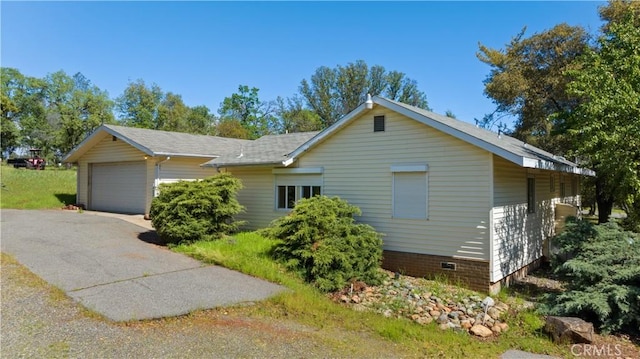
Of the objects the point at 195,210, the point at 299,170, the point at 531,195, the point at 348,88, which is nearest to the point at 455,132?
the point at 531,195

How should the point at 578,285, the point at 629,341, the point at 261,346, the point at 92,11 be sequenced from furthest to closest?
the point at 92,11 < the point at 578,285 < the point at 629,341 < the point at 261,346

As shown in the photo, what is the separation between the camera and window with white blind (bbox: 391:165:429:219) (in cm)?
984

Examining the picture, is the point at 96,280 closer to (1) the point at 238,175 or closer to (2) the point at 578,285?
(1) the point at 238,175

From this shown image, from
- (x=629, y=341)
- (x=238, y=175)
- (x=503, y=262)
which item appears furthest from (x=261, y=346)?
(x=238, y=175)

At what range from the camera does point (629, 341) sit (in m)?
6.08

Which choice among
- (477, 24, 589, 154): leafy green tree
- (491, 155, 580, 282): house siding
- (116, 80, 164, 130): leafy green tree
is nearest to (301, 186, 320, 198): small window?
(491, 155, 580, 282): house siding

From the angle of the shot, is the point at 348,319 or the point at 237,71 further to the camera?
the point at 237,71

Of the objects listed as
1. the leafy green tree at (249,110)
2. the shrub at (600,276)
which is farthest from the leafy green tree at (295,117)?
the shrub at (600,276)

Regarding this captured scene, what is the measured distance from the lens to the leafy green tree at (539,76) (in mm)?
19906

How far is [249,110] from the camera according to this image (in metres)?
53.7

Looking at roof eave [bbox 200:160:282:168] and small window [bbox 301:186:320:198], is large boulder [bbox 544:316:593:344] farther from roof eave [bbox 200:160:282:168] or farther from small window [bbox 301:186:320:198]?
roof eave [bbox 200:160:282:168]

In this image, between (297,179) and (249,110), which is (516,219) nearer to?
(297,179)

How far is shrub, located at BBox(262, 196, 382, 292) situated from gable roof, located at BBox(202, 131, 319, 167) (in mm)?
3335

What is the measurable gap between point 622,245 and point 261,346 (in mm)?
7285
